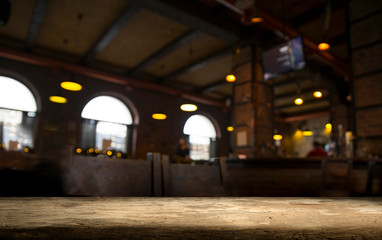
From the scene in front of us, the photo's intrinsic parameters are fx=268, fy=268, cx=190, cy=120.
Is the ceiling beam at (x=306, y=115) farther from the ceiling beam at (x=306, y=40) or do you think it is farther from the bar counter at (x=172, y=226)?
the bar counter at (x=172, y=226)

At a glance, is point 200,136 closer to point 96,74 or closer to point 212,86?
point 212,86

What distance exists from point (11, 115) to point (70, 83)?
378 cm

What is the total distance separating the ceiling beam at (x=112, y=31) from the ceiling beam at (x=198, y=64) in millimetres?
3003

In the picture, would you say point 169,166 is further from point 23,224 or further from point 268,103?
point 268,103

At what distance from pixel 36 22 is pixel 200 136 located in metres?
8.51

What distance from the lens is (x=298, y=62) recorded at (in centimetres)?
559

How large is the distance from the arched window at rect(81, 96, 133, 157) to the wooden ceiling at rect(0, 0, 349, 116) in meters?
1.32

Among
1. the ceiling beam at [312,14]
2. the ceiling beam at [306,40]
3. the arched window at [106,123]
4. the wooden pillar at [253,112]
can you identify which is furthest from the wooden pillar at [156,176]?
the arched window at [106,123]

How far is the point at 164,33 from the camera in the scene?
7.47 m

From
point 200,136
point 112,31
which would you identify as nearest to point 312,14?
point 112,31

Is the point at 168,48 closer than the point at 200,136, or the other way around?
the point at 168,48

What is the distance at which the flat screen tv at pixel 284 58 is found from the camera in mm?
5570

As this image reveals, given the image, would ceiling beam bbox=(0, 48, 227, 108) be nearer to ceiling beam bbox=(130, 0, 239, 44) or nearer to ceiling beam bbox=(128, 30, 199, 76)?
ceiling beam bbox=(128, 30, 199, 76)

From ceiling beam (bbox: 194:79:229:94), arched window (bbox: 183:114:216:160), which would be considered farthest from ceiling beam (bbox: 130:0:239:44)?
arched window (bbox: 183:114:216:160)
